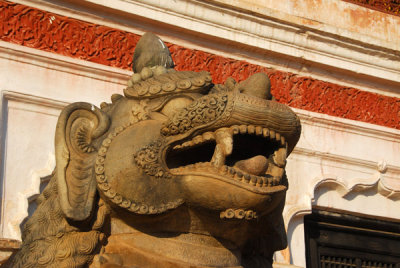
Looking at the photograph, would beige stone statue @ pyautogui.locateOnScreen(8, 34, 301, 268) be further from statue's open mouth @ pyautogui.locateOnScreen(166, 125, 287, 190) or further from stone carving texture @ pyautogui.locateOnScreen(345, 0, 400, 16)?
stone carving texture @ pyautogui.locateOnScreen(345, 0, 400, 16)

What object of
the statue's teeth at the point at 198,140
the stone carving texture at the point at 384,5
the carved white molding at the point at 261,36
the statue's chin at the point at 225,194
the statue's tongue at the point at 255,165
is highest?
the stone carving texture at the point at 384,5

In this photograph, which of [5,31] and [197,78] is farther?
[5,31]

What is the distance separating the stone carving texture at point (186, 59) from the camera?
4496mm

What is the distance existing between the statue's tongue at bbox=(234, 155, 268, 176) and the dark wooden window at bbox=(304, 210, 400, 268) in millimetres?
3727

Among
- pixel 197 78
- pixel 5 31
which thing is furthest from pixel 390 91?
pixel 197 78

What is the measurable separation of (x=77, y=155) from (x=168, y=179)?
229mm

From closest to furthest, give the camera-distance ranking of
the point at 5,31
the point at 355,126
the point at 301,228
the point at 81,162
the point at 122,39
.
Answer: the point at 81,162, the point at 5,31, the point at 122,39, the point at 301,228, the point at 355,126

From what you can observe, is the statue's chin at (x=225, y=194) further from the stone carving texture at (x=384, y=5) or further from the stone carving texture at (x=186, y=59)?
the stone carving texture at (x=384, y=5)

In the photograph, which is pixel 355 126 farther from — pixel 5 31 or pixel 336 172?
pixel 5 31

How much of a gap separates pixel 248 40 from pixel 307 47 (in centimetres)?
46

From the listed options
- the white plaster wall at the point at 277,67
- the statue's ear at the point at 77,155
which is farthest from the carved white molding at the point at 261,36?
the statue's ear at the point at 77,155

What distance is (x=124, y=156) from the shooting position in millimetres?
1590

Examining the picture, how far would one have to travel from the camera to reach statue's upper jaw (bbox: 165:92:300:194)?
1.55 metres

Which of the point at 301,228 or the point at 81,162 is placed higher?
the point at 301,228
